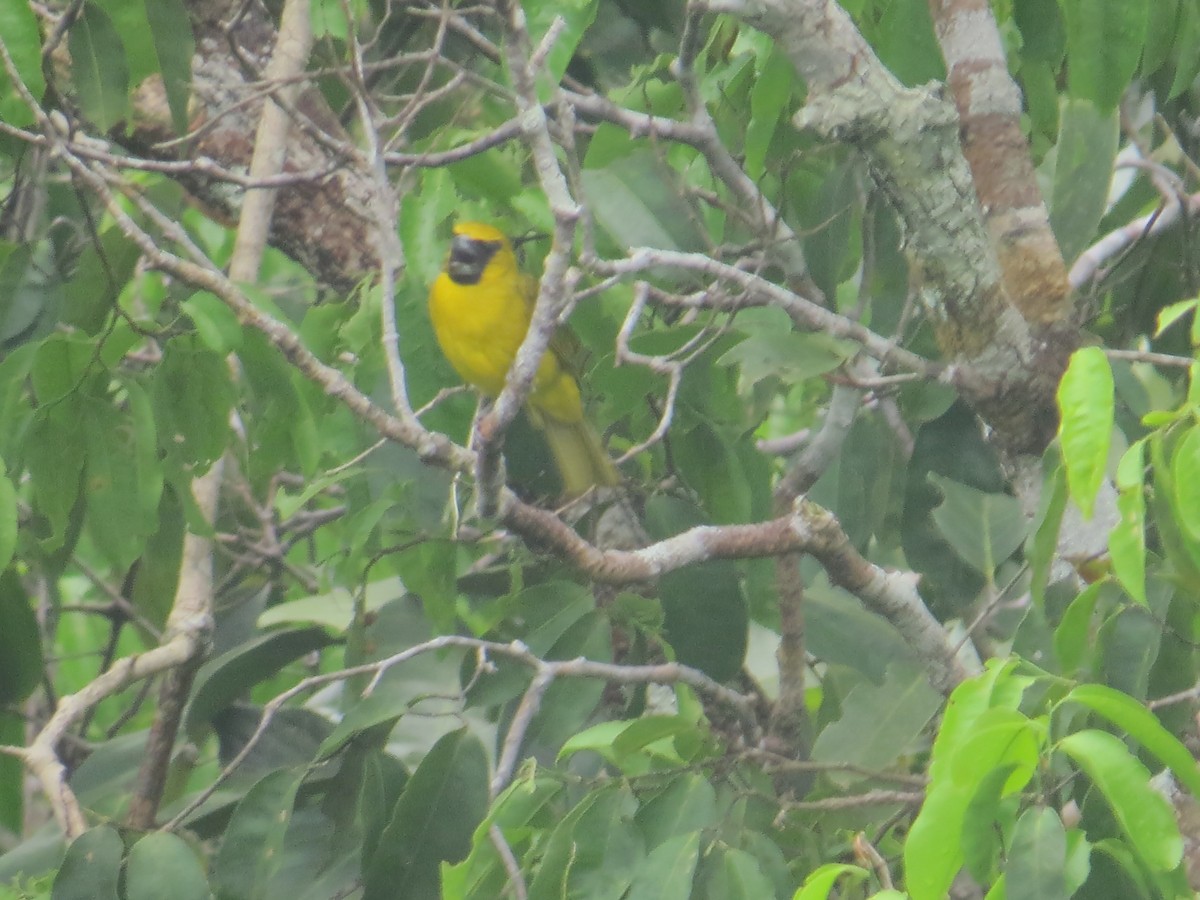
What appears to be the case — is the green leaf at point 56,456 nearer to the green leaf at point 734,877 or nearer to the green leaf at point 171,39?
the green leaf at point 171,39

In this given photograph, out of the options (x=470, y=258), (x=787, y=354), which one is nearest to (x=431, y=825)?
(x=787, y=354)

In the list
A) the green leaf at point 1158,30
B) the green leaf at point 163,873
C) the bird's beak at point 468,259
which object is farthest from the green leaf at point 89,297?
the green leaf at point 1158,30

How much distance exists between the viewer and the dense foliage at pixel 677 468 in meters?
1.40

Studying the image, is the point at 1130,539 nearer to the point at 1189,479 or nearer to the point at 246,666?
the point at 1189,479

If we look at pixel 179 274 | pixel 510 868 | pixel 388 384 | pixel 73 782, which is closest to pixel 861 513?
pixel 388 384

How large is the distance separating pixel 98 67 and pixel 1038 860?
166 centimetres

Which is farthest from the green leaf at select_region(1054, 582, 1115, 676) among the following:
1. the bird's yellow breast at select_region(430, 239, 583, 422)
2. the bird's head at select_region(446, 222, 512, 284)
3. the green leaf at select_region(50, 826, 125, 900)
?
the bird's head at select_region(446, 222, 512, 284)

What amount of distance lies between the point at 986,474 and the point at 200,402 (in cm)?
114

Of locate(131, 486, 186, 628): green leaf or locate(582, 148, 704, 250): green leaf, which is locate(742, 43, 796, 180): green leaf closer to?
locate(582, 148, 704, 250): green leaf

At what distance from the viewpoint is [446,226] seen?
85.9 inches

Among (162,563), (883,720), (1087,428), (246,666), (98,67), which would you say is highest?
(98,67)

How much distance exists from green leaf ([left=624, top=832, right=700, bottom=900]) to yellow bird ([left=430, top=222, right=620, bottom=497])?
1.42 metres

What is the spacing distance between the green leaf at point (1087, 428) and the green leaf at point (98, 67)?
1.49 metres

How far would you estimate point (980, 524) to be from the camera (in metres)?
1.92
